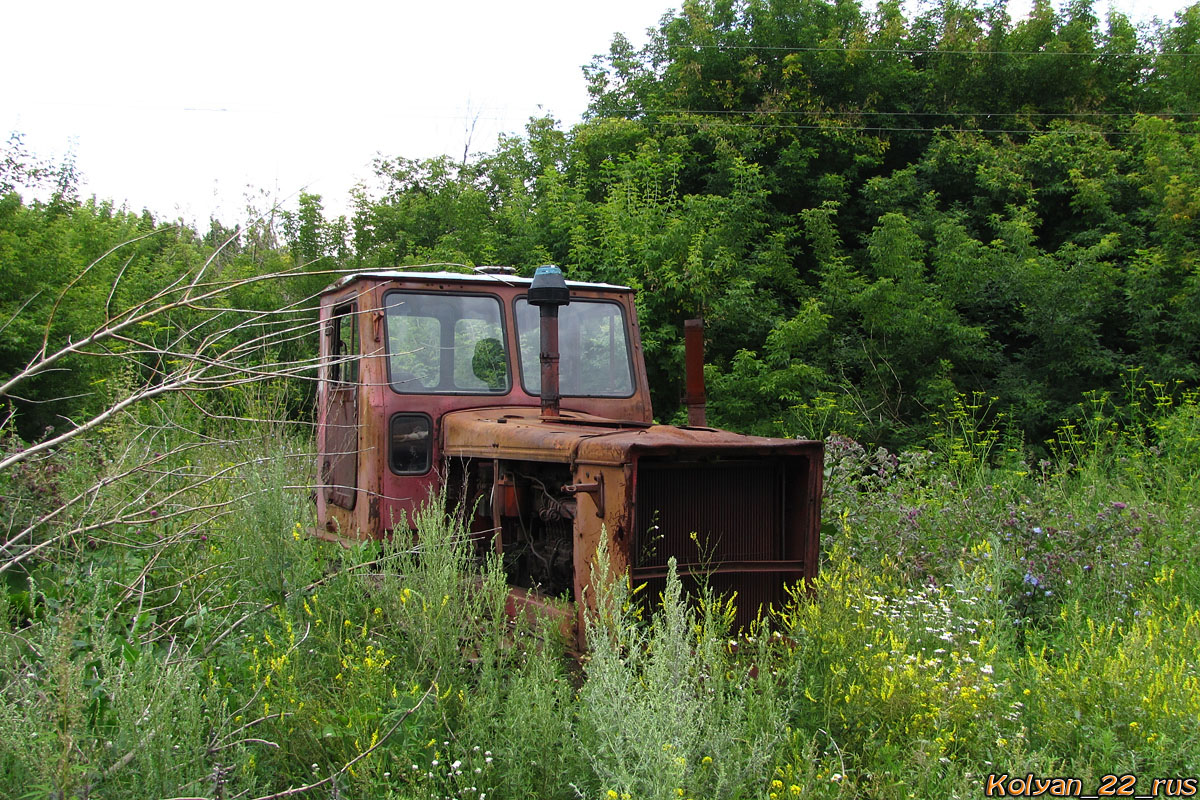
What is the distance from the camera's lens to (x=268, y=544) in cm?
436

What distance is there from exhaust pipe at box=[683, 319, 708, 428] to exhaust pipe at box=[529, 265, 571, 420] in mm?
702

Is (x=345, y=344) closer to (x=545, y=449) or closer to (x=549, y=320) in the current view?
(x=549, y=320)

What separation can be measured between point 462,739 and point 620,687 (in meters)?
0.76

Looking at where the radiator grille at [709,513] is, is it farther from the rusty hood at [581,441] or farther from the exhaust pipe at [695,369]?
the exhaust pipe at [695,369]

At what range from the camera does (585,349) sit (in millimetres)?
5668

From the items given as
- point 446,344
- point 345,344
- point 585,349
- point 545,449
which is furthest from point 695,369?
point 345,344

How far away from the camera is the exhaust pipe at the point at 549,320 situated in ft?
14.8

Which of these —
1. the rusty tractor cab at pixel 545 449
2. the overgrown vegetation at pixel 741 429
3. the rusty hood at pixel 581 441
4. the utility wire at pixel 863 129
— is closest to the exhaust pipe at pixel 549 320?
the rusty tractor cab at pixel 545 449

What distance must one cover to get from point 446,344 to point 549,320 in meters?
1.02

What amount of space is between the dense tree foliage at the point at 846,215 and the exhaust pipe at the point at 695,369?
6184 millimetres

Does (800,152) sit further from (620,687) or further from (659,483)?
(620,687)

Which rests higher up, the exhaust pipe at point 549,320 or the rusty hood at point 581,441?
the exhaust pipe at point 549,320

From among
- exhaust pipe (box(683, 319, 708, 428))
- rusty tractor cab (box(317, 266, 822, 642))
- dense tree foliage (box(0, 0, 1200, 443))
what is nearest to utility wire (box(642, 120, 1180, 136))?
dense tree foliage (box(0, 0, 1200, 443))

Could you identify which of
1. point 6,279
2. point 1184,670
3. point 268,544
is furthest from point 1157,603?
point 6,279
